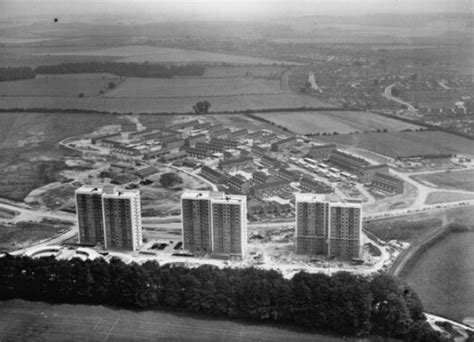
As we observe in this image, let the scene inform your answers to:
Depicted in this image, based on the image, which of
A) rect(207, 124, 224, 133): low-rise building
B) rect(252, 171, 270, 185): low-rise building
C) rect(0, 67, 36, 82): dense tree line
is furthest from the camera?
rect(0, 67, 36, 82): dense tree line

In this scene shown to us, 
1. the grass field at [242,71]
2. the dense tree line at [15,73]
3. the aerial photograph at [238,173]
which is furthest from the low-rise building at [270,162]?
the dense tree line at [15,73]

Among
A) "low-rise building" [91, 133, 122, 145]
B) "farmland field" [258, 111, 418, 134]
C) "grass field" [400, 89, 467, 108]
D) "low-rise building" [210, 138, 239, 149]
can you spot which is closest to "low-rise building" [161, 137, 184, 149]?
"low-rise building" [210, 138, 239, 149]

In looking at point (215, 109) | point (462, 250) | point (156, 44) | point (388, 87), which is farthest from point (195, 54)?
point (462, 250)

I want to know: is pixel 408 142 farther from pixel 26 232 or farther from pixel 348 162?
pixel 26 232

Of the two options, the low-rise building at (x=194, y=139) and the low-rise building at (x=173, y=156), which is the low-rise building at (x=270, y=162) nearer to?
the low-rise building at (x=173, y=156)

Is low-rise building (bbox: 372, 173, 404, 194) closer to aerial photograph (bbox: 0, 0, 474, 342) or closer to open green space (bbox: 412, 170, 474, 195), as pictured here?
aerial photograph (bbox: 0, 0, 474, 342)

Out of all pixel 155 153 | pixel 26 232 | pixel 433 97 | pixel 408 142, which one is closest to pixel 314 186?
pixel 408 142

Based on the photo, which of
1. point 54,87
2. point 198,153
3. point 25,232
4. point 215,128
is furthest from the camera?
point 54,87
